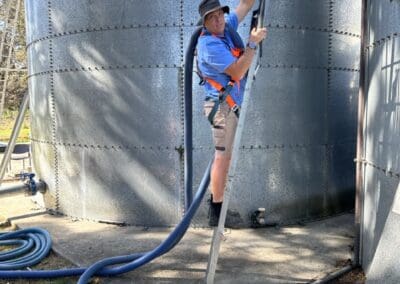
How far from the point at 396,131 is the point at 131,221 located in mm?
3644

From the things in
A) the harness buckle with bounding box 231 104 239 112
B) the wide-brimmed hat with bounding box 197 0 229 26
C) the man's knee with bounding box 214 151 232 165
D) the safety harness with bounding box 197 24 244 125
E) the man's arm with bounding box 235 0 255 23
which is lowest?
the man's knee with bounding box 214 151 232 165

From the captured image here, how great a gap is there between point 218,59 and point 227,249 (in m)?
2.40

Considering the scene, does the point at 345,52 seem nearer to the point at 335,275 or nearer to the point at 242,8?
the point at 242,8

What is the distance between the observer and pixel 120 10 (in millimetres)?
5496

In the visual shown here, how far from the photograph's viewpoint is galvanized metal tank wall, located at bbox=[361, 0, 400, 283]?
341 centimetres

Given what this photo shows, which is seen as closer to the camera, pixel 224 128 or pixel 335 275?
pixel 224 128

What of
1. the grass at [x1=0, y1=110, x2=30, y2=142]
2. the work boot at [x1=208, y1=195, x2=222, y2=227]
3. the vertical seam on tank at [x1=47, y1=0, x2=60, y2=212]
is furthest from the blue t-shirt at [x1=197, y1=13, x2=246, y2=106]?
the grass at [x1=0, y1=110, x2=30, y2=142]

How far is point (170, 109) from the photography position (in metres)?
5.44

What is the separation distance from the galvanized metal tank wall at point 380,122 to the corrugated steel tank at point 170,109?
145 centimetres

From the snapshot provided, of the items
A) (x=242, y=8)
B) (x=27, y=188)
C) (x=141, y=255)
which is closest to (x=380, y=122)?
(x=242, y=8)

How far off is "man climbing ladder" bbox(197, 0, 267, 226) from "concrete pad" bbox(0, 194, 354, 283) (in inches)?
31.1

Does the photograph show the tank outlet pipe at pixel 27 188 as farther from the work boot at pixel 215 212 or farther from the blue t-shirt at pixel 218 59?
the blue t-shirt at pixel 218 59

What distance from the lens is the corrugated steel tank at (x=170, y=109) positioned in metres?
5.42

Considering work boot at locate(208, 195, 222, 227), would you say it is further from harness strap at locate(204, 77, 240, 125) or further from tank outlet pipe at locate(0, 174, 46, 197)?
tank outlet pipe at locate(0, 174, 46, 197)
